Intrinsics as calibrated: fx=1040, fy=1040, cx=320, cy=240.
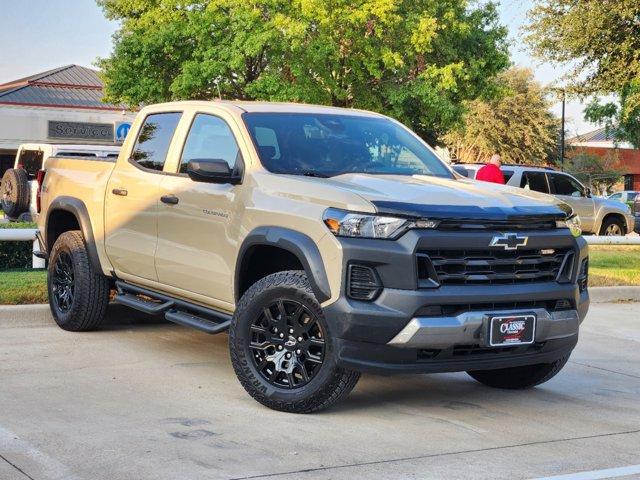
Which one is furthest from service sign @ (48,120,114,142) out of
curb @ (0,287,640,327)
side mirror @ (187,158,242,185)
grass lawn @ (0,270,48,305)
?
side mirror @ (187,158,242,185)

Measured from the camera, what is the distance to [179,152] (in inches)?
301

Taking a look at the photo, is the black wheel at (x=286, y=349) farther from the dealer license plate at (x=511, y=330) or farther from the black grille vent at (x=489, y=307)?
the dealer license plate at (x=511, y=330)

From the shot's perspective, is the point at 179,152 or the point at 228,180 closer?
the point at 228,180

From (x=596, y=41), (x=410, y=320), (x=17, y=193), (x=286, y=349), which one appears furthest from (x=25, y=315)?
(x=596, y=41)

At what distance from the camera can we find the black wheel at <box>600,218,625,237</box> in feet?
88.4

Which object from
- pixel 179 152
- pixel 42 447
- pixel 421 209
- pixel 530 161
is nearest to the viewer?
pixel 42 447

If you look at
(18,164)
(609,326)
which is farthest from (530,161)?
(609,326)

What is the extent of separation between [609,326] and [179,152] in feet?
17.7

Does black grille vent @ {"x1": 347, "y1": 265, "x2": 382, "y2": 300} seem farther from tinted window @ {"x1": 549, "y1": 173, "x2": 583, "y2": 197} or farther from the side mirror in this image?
tinted window @ {"x1": 549, "y1": 173, "x2": 583, "y2": 197}

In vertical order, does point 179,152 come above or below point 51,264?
above

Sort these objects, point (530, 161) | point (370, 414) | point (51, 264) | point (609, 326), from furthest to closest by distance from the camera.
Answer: point (530, 161) → point (609, 326) → point (51, 264) → point (370, 414)

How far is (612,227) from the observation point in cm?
2725

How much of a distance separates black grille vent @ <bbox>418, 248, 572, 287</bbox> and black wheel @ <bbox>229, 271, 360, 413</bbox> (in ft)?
2.30

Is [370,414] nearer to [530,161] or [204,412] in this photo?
[204,412]
